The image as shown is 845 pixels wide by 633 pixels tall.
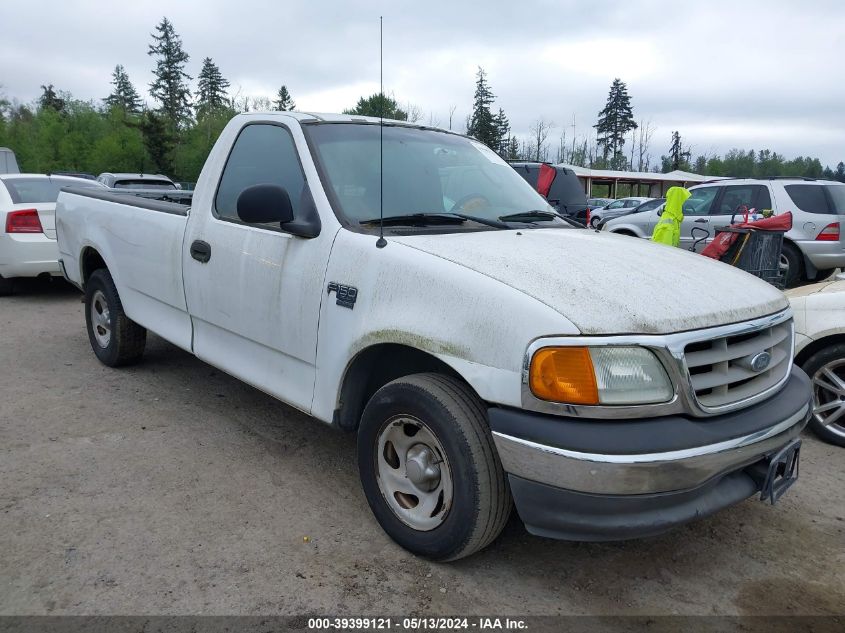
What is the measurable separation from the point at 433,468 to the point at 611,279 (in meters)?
1.04

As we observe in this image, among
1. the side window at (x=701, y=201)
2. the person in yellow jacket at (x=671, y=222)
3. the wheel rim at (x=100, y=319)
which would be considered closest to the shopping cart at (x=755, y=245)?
the person in yellow jacket at (x=671, y=222)

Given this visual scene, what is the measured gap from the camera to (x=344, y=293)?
2.96 meters

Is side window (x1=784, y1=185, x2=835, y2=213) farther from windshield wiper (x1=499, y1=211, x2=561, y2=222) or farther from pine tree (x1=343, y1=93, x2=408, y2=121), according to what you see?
windshield wiper (x1=499, y1=211, x2=561, y2=222)

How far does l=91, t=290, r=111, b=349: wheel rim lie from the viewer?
17.5ft

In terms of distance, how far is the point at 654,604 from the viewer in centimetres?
260

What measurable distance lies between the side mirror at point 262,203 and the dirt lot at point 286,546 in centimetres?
142

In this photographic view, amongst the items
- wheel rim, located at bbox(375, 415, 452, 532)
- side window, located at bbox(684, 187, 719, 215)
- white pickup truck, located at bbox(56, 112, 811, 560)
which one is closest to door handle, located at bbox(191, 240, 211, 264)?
white pickup truck, located at bbox(56, 112, 811, 560)

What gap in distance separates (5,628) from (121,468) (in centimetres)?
132

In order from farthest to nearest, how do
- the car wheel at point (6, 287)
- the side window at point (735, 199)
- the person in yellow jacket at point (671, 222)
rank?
the side window at point (735, 199) → the person in yellow jacket at point (671, 222) → the car wheel at point (6, 287)

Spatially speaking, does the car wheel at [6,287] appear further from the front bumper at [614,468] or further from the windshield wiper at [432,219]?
the front bumper at [614,468]

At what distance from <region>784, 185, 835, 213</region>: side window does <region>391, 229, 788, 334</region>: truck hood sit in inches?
333

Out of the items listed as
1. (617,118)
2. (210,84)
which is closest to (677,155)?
(617,118)

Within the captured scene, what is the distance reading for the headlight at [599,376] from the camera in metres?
2.24

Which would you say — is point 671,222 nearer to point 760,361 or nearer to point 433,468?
point 760,361
